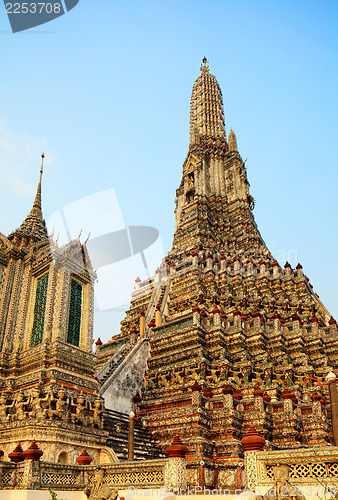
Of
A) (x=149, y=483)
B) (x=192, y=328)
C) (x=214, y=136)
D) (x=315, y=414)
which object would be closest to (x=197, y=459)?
(x=315, y=414)

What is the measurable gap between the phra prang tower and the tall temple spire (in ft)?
27.7

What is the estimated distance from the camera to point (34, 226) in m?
20.0

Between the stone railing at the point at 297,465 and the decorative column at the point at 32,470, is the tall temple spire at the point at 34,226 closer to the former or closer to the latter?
the decorative column at the point at 32,470

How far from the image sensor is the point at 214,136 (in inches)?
2098

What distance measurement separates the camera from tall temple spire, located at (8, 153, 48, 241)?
63.7ft

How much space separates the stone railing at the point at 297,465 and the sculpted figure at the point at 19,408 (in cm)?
759

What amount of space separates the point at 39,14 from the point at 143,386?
16443mm

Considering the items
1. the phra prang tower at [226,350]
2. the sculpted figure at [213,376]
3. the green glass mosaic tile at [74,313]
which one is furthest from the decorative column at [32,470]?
the sculpted figure at [213,376]

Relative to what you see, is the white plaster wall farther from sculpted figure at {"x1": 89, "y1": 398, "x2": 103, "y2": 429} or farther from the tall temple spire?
the tall temple spire

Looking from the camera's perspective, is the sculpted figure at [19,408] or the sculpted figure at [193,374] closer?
the sculpted figure at [19,408]

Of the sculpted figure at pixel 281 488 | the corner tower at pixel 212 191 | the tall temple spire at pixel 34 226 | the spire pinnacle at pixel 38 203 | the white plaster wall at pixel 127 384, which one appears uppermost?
the corner tower at pixel 212 191

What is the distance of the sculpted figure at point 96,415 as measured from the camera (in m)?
14.0

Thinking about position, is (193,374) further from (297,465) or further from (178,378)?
(297,465)

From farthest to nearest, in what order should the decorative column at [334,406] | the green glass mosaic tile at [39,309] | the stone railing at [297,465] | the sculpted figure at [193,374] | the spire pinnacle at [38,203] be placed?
the spire pinnacle at [38,203] → the sculpted figure at [193,374] → the green glass mosaic tile at [39,309] → the decorative column at [334,406] → the stone railing at [297,465]
